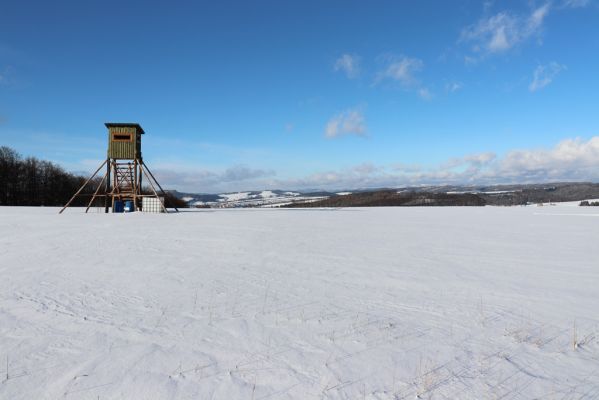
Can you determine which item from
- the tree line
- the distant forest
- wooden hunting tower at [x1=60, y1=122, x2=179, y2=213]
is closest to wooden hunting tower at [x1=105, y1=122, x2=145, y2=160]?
wooden hunting tower at [x1=60, y1=122, x2=179, y2=213]

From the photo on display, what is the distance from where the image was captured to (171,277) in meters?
7.77

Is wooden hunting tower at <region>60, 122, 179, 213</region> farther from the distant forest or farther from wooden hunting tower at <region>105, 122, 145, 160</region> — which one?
the distant forest

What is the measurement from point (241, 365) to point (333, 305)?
2.48 m

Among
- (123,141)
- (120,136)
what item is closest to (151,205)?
(123,141)

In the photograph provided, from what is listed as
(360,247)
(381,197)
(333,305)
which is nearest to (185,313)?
(333,305)

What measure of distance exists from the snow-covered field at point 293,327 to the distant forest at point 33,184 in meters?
42.8

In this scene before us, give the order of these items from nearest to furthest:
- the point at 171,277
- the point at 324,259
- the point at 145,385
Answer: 1. the point at 145,385
2. the point at 171,277
3. the point at 324,259

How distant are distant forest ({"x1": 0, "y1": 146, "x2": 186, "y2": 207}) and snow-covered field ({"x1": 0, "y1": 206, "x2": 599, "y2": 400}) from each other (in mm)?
42809

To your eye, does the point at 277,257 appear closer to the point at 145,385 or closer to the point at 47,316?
the point at 47,316

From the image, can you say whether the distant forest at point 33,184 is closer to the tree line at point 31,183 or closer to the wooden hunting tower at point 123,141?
the tree line at point 31,183

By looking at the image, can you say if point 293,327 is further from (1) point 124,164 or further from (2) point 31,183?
(2) point 31,183

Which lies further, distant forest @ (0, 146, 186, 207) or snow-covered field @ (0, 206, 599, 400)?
distant forest @ (0, 146, 186, 207)

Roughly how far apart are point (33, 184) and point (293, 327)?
2662 inches

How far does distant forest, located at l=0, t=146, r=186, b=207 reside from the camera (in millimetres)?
52812
